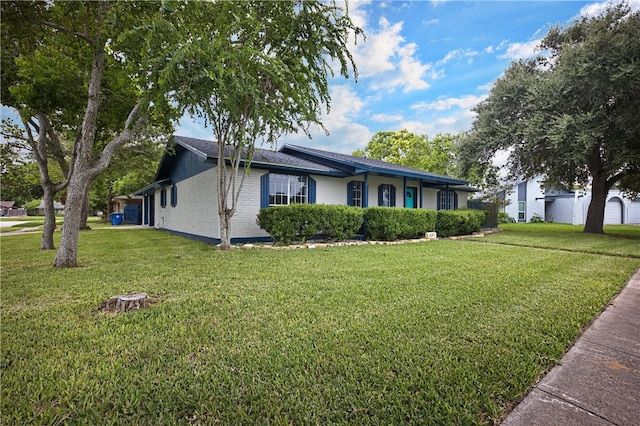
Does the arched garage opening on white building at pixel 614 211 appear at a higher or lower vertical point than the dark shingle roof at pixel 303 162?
A: lower

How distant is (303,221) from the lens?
29.7 feet

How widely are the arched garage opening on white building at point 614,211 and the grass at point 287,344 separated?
2783cm

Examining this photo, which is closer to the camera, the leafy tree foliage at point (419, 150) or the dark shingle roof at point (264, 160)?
the dark shingle roof at point (264, 160)

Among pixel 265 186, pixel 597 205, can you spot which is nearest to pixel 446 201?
pixel 597 205

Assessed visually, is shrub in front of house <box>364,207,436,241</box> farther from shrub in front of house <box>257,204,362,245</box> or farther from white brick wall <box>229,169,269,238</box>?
white brick wall <box>229,169,269,238</box>

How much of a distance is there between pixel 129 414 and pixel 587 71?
52.8ft

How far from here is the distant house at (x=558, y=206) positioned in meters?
25.0

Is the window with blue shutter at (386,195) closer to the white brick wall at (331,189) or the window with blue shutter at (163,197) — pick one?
the white brick wall at (331,189)

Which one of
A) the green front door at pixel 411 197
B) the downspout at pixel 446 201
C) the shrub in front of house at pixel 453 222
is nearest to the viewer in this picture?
the shrub in front of house at pixel 453 222

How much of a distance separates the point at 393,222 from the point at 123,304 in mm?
8650

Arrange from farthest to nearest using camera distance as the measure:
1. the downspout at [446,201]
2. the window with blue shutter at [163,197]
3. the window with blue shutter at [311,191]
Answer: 1. the downspout at [446,201]
2. the window with blue shutter at [163,197]
3. the window with blue shutter at [311,191]

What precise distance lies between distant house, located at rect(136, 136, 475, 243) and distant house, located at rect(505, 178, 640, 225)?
14239mm

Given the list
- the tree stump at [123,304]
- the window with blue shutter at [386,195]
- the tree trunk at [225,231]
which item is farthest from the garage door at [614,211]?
the tree stump at [123,304]

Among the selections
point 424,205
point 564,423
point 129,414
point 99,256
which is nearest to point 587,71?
point 424,205
